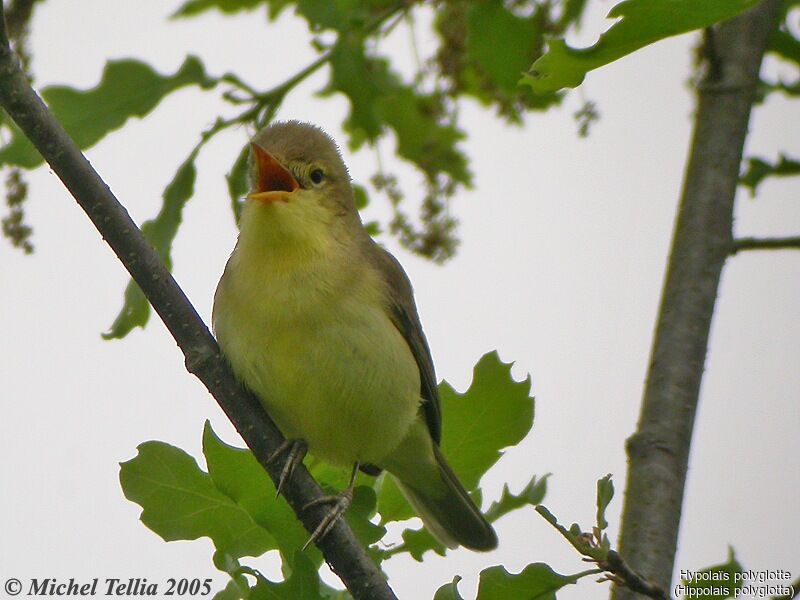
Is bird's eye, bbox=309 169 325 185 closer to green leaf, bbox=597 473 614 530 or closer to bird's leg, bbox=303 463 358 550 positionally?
bird's leg, bbox=303 463 358 550

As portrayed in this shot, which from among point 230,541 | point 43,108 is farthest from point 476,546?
point 43,108

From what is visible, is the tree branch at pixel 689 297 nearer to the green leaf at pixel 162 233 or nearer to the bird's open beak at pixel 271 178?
the bird's open beak at pixel 271 178

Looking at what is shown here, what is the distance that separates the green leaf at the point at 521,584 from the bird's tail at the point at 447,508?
822 millimetres

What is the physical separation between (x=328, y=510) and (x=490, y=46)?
2.00 metres

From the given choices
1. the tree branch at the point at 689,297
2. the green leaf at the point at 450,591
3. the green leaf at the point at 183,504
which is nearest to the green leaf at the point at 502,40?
the tree branch at the point at 689,297

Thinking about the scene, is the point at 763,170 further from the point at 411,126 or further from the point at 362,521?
the point at 362,521

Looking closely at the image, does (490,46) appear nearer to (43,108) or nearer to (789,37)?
(789,37)

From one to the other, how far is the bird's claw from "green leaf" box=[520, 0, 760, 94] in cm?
136

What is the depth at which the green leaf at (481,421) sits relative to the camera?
353 centimetres

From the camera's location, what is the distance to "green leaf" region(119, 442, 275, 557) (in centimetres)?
327

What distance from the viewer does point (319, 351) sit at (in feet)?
11.8

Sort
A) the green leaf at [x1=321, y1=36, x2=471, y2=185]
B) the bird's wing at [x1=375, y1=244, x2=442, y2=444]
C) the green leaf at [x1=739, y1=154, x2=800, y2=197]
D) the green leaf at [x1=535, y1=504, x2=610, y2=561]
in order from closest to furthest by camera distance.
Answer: the green leaf at [x1=535, y1=504, x2=610, y2=561] < the bird's wing at [x1=375, y1=244, x2=442, y2=444] < the green leaf at [x1=739, y1=154, x2=800, y2=197] < the green leaf at [x1=321, y1=36, x2=471, y2=185]

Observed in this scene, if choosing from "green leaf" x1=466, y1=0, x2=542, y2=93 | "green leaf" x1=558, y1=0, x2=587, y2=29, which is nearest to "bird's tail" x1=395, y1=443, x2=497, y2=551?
"green leaf" x1=466, y1=0, x2=542, y2=93

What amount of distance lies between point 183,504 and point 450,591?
2.89 ft
